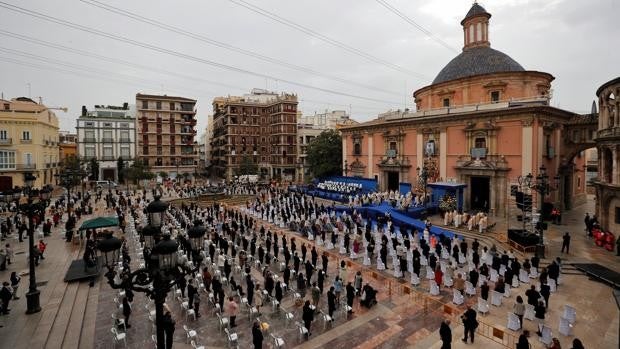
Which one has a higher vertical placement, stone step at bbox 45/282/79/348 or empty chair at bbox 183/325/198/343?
empty chair at bbox 183/325/198/343

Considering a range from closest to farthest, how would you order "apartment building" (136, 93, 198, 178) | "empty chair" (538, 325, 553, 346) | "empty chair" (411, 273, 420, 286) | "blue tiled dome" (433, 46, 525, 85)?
"empty chair" (538, 325, 553, 346)
"empty chair" (411, 273, 420, 286)
"blue tiled dome" (433, 46, 525, 85)
"apartment building" (136, 93, 198, 178)

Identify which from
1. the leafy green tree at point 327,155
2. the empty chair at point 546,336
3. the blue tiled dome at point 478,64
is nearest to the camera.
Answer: the empty chair at point 546,336

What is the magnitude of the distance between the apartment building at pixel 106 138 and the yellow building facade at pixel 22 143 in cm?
1014

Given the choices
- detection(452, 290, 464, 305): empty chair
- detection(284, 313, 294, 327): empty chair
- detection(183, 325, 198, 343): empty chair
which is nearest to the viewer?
detection(183, 325, 198, 343): empty chair

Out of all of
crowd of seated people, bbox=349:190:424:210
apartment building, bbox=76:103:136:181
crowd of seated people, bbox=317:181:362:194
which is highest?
apartment building, bbox=76:103:136:181

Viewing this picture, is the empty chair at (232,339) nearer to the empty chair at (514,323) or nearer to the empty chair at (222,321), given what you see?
the empty chair at (222,321)

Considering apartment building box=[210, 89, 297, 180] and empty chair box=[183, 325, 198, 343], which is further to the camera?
apartment building box=[210, 89, 297, 180]

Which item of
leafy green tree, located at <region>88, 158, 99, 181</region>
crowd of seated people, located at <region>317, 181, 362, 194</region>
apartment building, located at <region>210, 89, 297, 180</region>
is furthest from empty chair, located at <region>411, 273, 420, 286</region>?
leafy green tree, located at <region>88, 158, 99, 181</region>

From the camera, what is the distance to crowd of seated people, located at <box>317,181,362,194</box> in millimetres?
40034

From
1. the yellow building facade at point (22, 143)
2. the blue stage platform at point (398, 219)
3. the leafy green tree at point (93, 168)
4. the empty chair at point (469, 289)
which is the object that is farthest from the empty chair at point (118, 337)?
the leafy green tree at point (93, 168)

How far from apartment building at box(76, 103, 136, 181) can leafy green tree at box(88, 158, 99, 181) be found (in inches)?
93.6

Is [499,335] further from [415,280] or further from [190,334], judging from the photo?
[190,334]

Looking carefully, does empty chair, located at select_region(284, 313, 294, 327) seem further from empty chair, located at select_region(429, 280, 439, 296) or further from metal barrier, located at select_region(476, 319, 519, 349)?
metal barrier, located at select_region(476, 319, 519, 349)

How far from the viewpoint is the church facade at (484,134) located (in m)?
26.3
